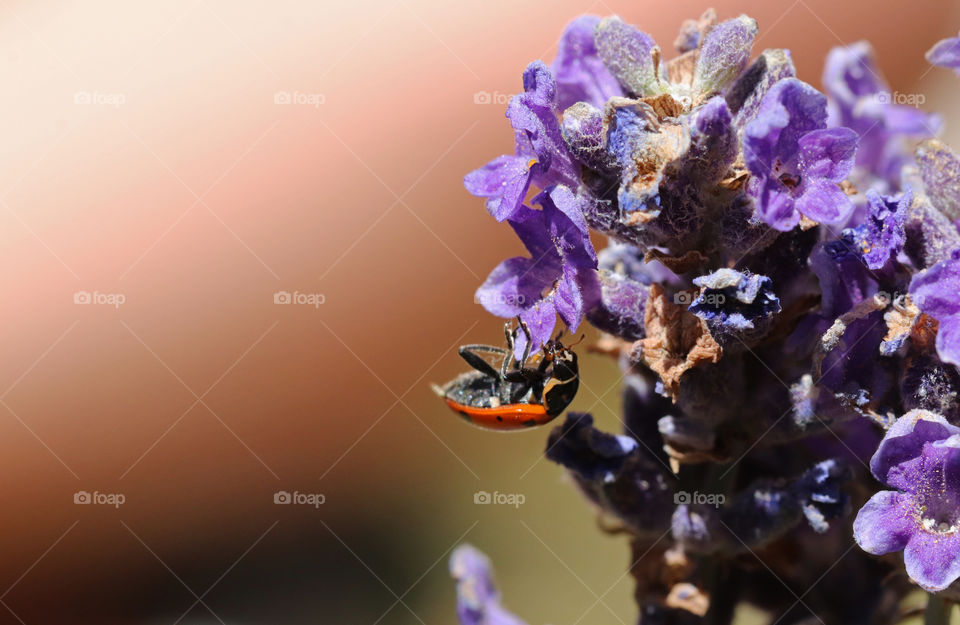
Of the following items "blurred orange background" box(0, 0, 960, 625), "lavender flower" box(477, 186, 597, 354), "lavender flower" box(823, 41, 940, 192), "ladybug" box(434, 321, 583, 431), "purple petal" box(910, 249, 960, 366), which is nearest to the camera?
"purple petal" box(910, 249, 960, 366)

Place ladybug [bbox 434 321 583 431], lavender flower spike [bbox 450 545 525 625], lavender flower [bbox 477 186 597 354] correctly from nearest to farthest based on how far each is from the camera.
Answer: lavender flower [bbox 477 186 597 354]
lavender flower spike [bbox 450 545 525 625]
ladybug [bbox 434 321 583 431]

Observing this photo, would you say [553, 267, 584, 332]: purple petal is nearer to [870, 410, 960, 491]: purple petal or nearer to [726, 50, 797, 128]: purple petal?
[726, 50, 797, 128]: purple petal

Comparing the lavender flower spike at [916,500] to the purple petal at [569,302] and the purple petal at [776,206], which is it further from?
the purple petal at [569,302]

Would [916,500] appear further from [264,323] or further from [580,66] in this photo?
[264,323]

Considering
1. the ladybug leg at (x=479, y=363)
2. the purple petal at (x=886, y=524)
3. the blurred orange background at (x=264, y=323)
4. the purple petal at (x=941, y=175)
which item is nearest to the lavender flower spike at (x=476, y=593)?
the ladybug leg at (x=479, y=363)

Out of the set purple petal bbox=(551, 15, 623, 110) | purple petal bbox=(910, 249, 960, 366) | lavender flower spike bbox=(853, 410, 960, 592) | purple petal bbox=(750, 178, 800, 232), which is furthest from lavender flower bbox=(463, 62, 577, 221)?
lavender flower spike bbox=(853, 410, 960, 592)

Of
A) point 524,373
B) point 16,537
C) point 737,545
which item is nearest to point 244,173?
point 16,537

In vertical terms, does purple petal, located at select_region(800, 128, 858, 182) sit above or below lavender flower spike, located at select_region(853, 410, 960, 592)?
above

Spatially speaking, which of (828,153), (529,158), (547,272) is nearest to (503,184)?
(529,158)
